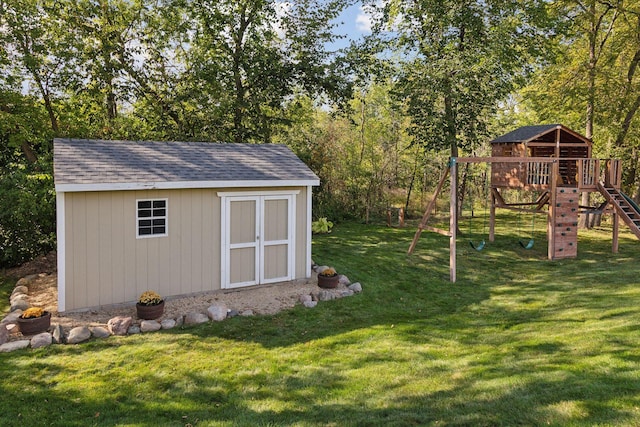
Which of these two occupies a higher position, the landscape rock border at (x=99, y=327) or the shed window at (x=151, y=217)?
the shed window at (x=151, y=217)

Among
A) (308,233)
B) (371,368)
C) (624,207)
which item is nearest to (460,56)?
(624,207)

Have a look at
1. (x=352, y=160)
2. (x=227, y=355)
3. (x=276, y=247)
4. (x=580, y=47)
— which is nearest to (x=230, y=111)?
(x=352, y=160)

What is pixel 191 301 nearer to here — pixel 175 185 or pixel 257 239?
pixel 257 239

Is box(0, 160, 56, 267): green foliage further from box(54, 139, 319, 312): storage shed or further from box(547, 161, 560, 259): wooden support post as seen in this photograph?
Answer: box(547, 161, 560, 259): wooden support post

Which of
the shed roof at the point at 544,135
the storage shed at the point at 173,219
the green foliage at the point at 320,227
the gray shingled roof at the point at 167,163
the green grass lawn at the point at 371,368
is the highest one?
the shed roof at the point at 544,135

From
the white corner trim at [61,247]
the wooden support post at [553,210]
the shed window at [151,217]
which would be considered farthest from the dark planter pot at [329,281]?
the wooden support post at [553,210]

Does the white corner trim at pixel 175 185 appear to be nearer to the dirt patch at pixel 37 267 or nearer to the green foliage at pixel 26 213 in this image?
the green foliage at pixel 26 213

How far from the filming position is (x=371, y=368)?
5566mm

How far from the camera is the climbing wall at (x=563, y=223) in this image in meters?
12.6

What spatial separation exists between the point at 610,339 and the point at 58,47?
15.0 meters

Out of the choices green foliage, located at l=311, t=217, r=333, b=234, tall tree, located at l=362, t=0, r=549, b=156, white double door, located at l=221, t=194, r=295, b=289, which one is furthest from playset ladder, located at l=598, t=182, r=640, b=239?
white double door, located at l=221, t=194, r=295, b=289

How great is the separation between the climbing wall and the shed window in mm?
10258

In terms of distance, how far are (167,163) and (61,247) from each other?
2374mm

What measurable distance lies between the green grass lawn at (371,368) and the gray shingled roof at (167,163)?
2739mm
